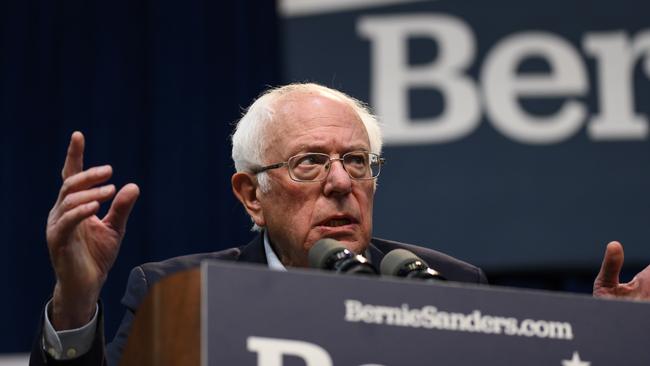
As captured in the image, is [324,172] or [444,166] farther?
[444,166]

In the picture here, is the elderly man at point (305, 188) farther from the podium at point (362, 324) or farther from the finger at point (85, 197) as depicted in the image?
the podium at point (362, 324)

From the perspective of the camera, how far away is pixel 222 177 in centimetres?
425

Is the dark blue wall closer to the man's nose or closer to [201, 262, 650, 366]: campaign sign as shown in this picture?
the man's nose

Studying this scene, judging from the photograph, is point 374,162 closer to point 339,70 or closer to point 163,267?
point 163,267

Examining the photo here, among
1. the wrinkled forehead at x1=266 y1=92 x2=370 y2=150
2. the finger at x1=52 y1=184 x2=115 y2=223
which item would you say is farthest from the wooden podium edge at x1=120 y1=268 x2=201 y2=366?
the wrinkled forehead at x1=266 y1=92 x2=370 y2=150

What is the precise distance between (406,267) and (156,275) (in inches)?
27.0

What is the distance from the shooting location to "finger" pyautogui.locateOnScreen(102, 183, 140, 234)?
1820mm

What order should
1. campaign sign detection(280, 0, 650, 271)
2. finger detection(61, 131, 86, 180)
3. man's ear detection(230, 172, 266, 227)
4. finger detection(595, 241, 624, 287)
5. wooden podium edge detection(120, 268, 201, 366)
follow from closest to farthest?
1. wooden podium edge detection(120, 268, 201, 366)
2. finger detection(61, 131, 86, 180)
3. finger detection(595, 241, 624, 287)
4. man's ear detection(230, 172, 266, 227)
5. campaign sign detection(280, 0, 650, 271)

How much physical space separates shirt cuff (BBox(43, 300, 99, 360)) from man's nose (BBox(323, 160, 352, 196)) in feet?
2.15

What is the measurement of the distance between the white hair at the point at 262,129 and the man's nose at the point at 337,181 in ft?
0.50

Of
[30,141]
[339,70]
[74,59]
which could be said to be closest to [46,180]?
[30,141]

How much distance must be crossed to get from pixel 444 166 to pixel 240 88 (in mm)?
829

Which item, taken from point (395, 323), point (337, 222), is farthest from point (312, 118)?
point (395, 323)

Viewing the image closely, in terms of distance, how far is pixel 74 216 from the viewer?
1.74 meters
